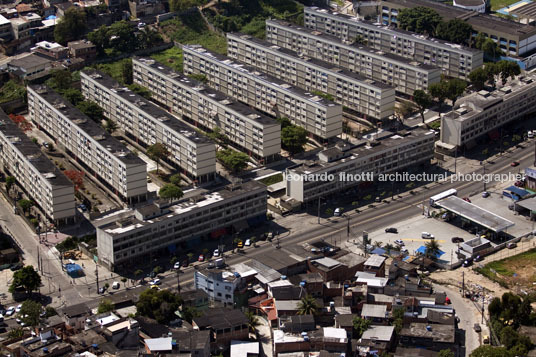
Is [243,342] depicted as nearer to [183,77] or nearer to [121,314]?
[121,314]

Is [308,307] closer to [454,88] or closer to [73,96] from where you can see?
[454,88]

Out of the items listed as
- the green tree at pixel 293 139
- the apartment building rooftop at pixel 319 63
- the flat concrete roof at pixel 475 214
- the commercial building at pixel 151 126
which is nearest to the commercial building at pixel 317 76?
the apartment building rooftop at pixel 319 63

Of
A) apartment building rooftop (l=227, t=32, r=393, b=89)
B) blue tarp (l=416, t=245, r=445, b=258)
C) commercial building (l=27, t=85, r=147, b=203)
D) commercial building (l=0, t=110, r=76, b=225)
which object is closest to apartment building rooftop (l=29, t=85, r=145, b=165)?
commercial building (l=27, t=85, r=147, b=203)

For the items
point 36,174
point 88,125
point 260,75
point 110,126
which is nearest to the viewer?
point 36,174

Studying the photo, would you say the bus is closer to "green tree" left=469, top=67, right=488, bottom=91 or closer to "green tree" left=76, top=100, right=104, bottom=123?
"green tree" left=469, top=67, right=488, bottom=91

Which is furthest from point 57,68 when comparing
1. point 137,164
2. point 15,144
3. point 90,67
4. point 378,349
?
point 378,349

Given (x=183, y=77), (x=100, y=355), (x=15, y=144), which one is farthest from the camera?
(x=183, y=77)

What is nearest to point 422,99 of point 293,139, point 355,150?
point 355,150
